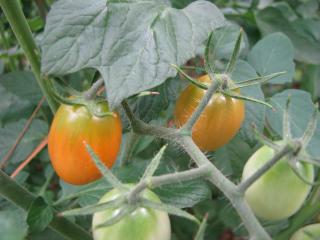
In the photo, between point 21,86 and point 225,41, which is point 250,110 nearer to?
point 225,41

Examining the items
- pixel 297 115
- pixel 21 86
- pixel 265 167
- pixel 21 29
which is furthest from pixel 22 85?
pixel 265 167

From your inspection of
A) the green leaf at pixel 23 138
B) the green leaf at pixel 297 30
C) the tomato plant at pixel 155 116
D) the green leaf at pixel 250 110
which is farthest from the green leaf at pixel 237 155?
the green leaf at pixel 23 138

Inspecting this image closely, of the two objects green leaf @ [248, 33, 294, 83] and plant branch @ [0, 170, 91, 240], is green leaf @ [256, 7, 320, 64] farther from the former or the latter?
plant branch @ [0, 170, 91, 240]

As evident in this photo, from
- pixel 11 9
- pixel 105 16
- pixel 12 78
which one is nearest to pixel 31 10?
pixel 12 78

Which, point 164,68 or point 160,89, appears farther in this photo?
point 160,89

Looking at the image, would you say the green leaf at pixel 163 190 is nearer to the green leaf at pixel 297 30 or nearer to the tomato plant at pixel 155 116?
the tomato plant at pixel 155 116

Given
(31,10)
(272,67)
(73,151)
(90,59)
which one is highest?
(90,59)

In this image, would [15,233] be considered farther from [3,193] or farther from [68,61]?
[68,61]
